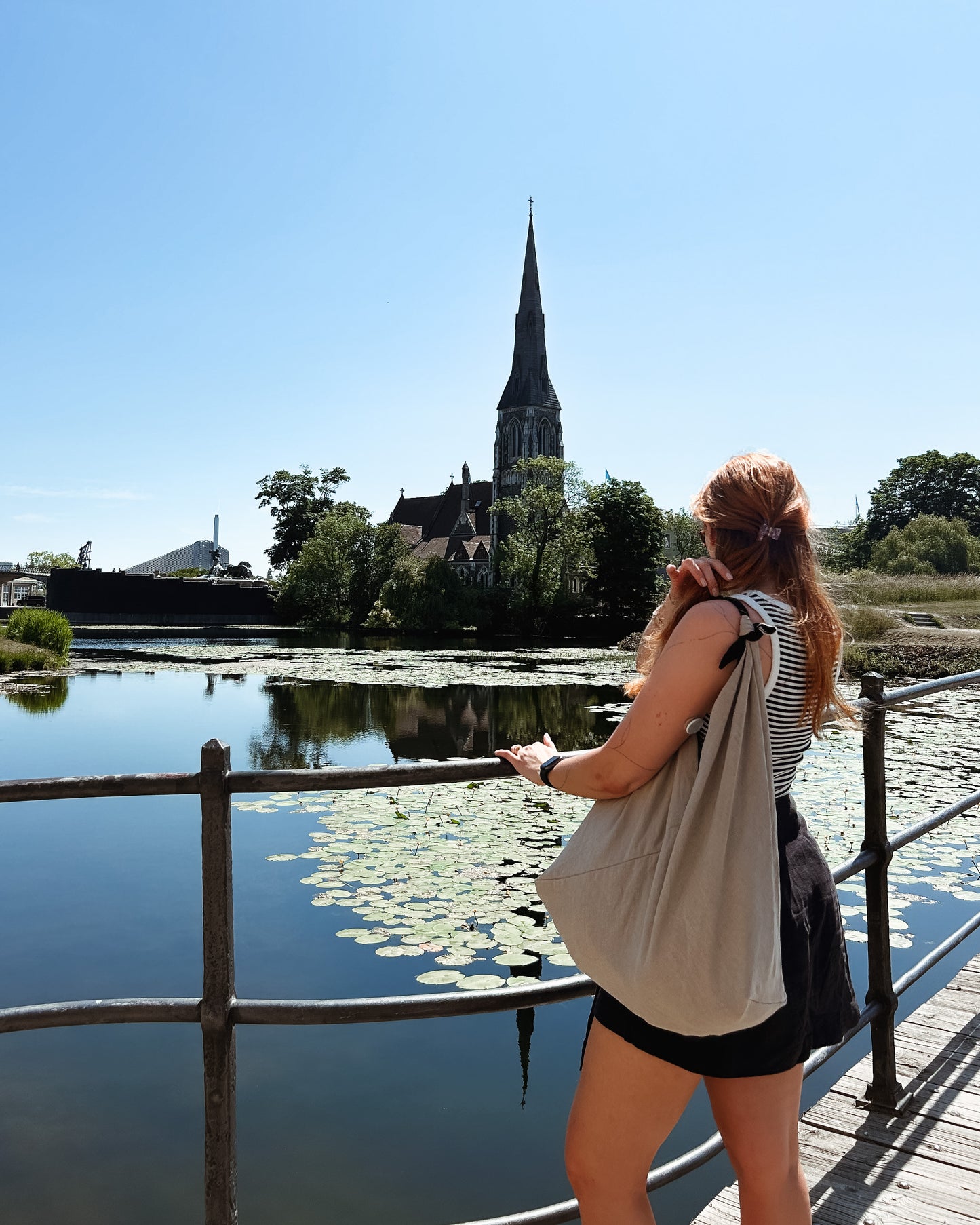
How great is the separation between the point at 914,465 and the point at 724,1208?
66.4 metres

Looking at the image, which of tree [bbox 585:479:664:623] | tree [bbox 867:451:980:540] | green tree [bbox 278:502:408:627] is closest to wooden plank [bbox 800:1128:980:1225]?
tree [bbox 585:479:664:623]

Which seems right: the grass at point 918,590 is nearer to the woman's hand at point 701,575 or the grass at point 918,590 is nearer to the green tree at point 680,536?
the woman's hand at point 701,575

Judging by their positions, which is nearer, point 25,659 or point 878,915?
point 878,915

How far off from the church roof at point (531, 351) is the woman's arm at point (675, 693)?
71.5 meters

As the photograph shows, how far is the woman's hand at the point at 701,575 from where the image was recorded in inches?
55.7

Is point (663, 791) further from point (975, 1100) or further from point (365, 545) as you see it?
point (365, 545)

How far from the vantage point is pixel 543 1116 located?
412 cm

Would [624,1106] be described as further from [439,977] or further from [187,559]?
[187,559]

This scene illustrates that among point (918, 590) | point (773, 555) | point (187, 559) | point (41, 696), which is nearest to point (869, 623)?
point (918, 590)

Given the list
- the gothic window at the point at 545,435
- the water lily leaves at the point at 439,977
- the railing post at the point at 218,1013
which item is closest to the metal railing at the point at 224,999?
the railing post at the point at 218,1013

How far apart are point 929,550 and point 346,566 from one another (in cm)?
2954

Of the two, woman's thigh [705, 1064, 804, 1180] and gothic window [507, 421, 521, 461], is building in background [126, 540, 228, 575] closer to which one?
gothic window [507, 421, 521, 461]

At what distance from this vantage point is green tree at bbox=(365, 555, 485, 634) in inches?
1715

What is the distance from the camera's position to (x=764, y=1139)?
1.36 m
